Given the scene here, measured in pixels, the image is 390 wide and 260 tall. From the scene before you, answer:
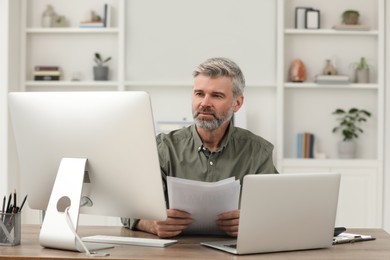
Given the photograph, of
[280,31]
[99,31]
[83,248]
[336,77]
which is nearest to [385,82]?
[336,77]

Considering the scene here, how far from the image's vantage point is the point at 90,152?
2473 mm

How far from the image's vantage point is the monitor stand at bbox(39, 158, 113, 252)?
7.91ft

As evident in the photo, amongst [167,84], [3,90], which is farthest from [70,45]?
[167,84]

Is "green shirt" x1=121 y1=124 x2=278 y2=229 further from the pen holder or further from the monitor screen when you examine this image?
the pen holder

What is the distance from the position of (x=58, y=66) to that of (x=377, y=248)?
4.28m

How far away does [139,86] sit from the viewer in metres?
6.18

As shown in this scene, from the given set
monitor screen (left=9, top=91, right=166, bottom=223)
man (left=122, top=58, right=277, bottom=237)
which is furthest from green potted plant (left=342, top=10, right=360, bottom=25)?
monitor screen (left=9, top=91, right=166, bottom=223)

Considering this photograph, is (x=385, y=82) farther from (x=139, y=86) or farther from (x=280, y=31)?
(x=139, y=86)

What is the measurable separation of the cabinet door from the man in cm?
299

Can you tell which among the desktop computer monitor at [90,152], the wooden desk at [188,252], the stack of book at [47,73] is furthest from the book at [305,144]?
the desktop computer monitor at [90,152]

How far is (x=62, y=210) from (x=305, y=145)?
3.87 metres

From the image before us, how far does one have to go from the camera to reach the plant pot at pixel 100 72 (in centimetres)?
613

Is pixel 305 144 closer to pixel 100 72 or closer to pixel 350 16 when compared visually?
pixel 350 16

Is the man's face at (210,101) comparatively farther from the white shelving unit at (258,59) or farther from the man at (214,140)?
the white shelving unit at (258,59)
